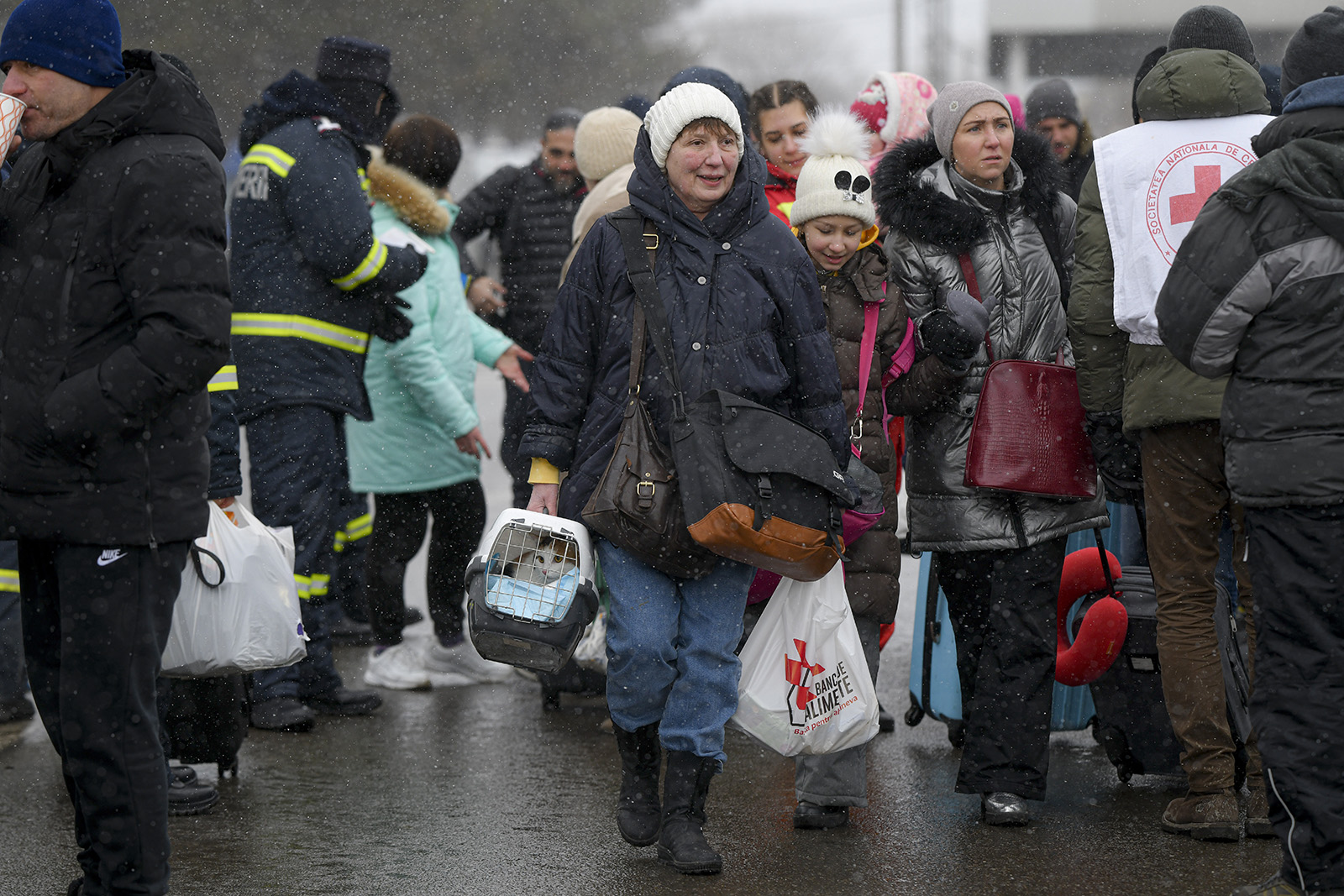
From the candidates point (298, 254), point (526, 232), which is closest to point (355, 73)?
point (298, 254)

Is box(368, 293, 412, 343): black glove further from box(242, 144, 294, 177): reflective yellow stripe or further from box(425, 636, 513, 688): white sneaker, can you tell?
box(425, 636, 513, 688): white sneaker

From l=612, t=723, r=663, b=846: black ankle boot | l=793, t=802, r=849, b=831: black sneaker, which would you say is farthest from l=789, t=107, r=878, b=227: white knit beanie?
l=793, t=802, r=849, b=831: black sneaker

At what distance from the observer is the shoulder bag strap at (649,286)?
424 cm

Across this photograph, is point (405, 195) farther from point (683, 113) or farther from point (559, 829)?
point (559, 829)

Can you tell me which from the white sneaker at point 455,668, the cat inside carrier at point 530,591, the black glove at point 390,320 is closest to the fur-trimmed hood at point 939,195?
the cat inside carrier at point 530,591

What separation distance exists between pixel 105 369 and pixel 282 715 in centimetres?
255

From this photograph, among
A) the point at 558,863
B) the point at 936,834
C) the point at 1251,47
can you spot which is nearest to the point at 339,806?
the point at 558,863

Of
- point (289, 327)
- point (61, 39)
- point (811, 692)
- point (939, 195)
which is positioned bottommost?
point (811, 692)

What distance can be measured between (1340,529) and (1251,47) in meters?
1.93

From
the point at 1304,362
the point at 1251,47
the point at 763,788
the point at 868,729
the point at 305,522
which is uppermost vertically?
the point at 1251,47

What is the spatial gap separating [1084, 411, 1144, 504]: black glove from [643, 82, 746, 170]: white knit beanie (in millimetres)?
1338

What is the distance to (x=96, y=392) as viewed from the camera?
11.3 ft

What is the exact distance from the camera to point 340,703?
19.7 ft

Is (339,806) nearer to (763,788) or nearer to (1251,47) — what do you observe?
(763,788)
